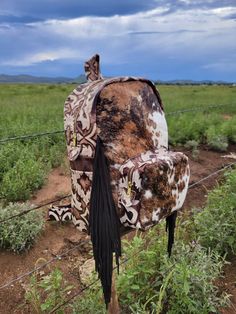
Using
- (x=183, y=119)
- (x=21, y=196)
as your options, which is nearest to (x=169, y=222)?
(x=21, y=196)

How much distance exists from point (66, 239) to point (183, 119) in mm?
5982

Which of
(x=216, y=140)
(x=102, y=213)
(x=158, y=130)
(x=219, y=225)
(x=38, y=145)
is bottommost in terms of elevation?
(x=216, y=140)

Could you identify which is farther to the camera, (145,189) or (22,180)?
(22,180)

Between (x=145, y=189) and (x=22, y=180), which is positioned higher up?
(x=145, y=189)

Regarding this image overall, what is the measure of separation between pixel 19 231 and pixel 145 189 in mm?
2545

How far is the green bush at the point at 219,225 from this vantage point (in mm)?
4082

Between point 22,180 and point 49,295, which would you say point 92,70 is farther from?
point 22,180

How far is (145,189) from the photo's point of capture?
222 cm

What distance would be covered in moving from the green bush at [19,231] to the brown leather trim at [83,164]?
7.48 ft

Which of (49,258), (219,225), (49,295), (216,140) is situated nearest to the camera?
(49,295)

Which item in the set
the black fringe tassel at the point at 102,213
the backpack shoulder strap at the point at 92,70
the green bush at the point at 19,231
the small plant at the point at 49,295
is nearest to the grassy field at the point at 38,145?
the green bush at the point at 19,231

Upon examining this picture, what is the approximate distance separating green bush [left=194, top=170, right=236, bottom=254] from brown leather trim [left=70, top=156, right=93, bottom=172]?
6.58 feet

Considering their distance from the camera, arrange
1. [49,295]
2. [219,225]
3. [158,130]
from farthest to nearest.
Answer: [219,225] < [49,295] < [158,130]

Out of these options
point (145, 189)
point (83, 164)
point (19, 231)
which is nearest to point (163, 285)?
point (145, 189)
